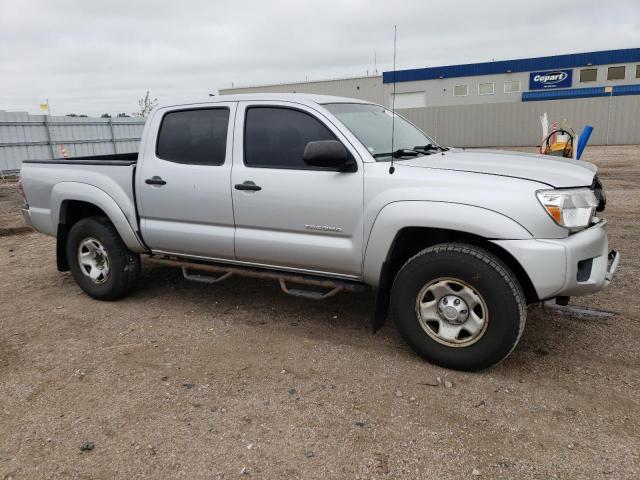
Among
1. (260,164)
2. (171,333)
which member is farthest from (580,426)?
(171,333)

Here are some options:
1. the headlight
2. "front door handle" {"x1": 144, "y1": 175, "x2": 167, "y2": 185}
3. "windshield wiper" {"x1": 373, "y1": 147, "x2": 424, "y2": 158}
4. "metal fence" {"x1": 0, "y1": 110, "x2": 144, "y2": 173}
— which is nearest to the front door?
"windshield wiper" {"x1": 373, "y1": 147, "x2": 424, "y2": 158}

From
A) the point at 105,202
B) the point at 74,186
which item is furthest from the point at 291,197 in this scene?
the point at 74,186

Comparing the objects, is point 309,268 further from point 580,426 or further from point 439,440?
point 580,426

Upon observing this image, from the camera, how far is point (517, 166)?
11.6 feet

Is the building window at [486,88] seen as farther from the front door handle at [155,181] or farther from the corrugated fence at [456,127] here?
the front door handle at [155,181]

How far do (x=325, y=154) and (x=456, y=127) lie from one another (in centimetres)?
2733

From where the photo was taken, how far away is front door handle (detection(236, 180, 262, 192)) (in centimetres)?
399

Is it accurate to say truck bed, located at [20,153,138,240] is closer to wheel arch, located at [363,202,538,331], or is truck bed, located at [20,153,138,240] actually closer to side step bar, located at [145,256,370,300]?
side step bar, located at [145,256,370,300]

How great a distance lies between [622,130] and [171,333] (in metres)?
27.1

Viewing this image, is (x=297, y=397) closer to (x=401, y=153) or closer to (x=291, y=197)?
(x=291, y=197)

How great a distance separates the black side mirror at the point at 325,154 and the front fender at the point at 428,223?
1.49 feet

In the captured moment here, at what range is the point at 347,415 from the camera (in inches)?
119

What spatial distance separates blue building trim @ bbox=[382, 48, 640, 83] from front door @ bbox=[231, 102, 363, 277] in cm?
3019

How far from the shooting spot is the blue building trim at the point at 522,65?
3353 centimetres
